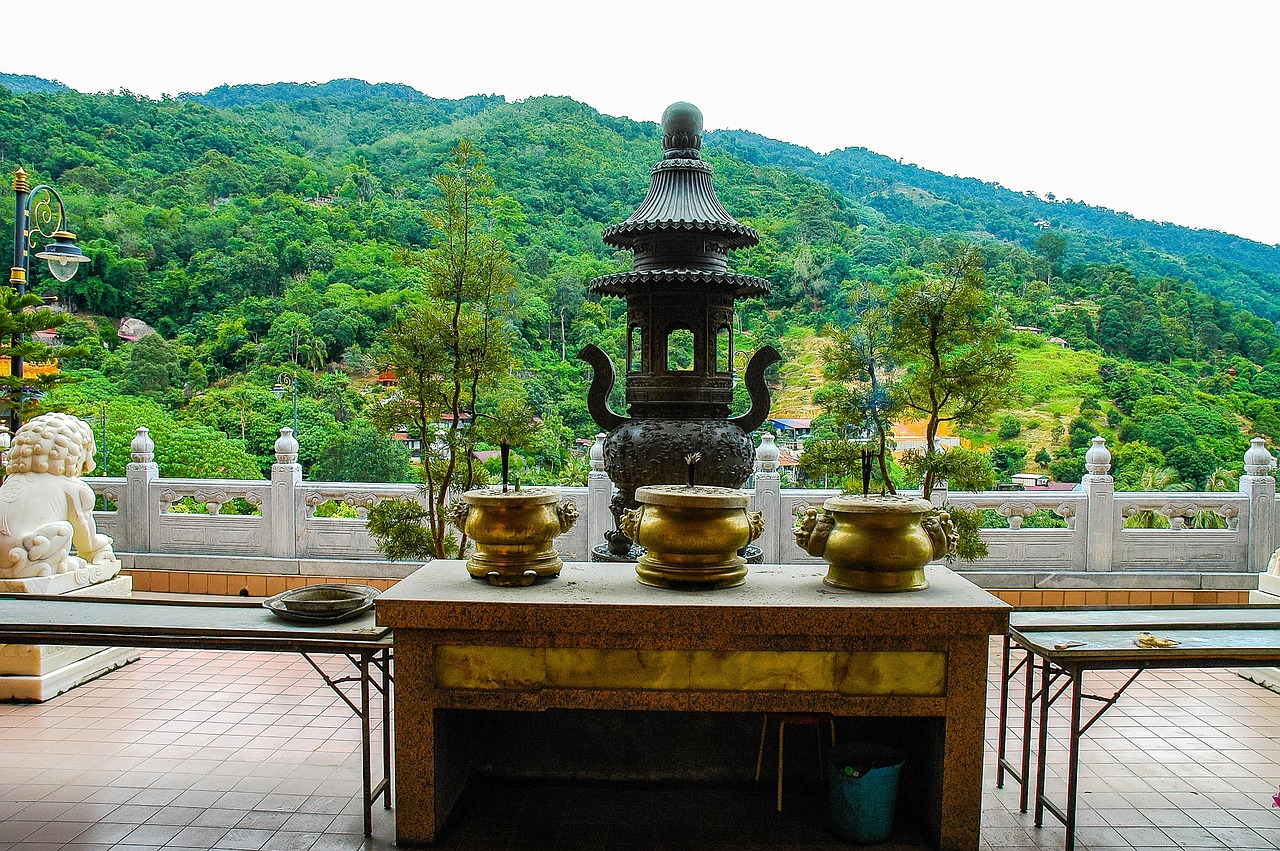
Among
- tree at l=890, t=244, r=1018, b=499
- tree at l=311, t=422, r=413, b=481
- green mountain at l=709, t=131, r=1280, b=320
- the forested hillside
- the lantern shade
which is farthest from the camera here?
green mountain at l=709, t=131, r=1280, b=320

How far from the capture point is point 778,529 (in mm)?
7332

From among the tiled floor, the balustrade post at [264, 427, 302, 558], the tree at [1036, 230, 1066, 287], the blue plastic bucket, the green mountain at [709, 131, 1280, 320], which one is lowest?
the tiled floor

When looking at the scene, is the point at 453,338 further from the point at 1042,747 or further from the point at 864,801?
the point at 1042,747

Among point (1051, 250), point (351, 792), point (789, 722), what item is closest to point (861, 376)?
point (789, 722)

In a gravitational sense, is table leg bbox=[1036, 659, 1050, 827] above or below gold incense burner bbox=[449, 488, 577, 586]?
below

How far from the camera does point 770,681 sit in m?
2.83

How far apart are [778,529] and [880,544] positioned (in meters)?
4.44

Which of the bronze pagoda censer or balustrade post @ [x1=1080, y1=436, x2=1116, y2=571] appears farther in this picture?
balustrade post @ [x1=1080, y1=436, x2=1116, y2=571]

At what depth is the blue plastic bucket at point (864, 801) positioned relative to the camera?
2979 millimetres

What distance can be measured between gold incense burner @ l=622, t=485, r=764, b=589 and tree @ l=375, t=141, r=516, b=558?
125 inches

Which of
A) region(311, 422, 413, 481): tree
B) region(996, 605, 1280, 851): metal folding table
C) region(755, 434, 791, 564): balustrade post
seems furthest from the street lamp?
region(996, 605, 1280, 851): metal folding table

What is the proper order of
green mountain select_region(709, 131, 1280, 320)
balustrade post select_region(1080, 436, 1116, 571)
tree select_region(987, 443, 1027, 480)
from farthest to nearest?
green mountain select_region(709, 131, 1280, 320) → tree select_region(987, 443, 1027, 480) → balustrade post select_region(1080, 436, 1116, 571)

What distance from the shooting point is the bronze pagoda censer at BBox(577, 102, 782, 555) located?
17.4 ft

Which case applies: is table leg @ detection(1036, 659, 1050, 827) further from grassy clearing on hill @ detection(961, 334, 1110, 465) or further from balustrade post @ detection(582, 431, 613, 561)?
grassy clearing on hill @ detection(961, 334, 1110, 465)
